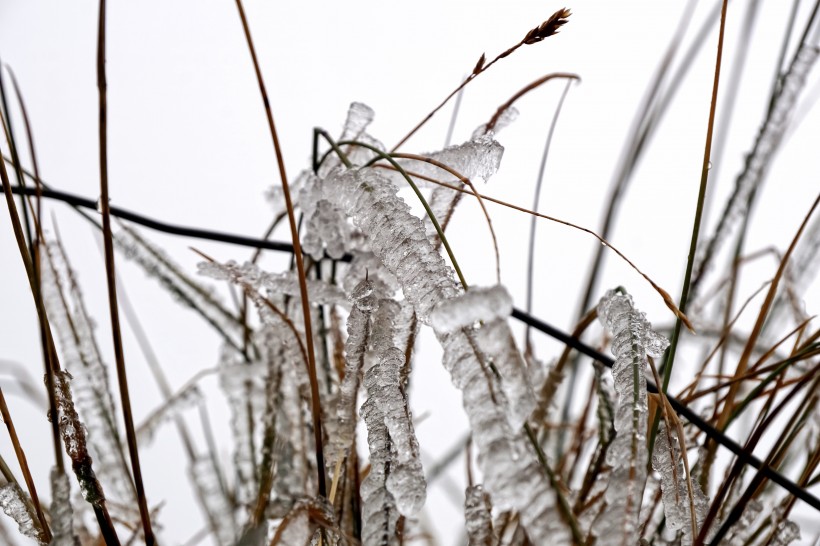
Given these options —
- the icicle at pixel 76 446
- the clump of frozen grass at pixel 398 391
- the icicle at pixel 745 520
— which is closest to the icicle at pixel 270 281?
the clump of frozen grass at pixel 398 391

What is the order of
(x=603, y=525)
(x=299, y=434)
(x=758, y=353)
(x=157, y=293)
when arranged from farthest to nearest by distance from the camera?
(x=157, y=293) → (x=758, y=353) → (x=299, y=434) → (x=603, y=525)

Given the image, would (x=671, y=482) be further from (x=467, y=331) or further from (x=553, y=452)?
(x=553, y=452)

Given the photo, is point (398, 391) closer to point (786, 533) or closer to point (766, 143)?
point (786, 533)

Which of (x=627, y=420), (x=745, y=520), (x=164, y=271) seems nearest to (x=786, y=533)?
(x=745, y=520)

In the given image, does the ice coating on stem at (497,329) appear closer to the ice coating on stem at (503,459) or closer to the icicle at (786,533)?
the ice coating on stem at (503,459)

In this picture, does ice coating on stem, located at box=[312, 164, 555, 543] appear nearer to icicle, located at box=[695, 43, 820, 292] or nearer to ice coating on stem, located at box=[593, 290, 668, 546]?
ice coating on stem, located at box=[593, 290, 668, 546]

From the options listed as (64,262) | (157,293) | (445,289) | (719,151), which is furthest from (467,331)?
(157,293)
